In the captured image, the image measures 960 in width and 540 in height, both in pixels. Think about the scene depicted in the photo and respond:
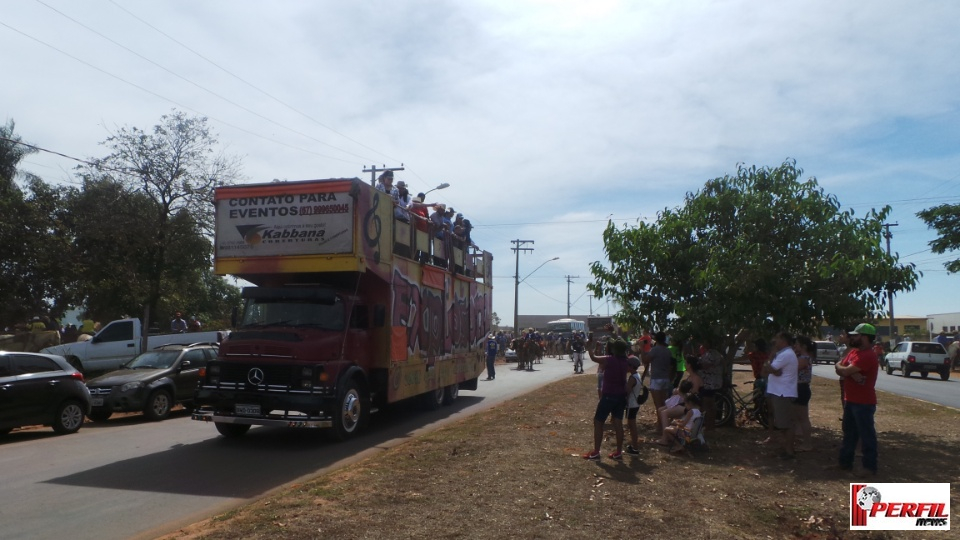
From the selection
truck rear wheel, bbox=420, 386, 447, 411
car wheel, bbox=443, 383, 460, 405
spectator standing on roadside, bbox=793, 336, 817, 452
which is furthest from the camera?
car wheel, bbox=443, 383, 460, 405

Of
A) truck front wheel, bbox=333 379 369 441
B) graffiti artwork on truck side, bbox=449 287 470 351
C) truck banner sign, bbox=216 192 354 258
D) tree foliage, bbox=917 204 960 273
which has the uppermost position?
tree foliage, bbox=917 204 960 273

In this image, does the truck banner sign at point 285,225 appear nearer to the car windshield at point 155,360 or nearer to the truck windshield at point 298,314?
→ the truck windshield at point 298,314

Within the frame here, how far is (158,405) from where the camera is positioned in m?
14.4

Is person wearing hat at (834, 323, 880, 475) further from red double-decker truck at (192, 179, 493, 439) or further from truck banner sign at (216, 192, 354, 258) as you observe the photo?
truck banner sign at (216, 192, 354, 258)

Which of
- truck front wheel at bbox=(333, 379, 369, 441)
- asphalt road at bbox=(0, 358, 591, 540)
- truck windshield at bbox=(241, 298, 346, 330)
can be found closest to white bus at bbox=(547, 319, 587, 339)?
asphalt road at bbox=(0, 358, 591, 540)

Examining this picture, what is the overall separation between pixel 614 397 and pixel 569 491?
6.59ft

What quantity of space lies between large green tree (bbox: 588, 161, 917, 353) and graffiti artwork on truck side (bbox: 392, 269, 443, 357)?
3315mm

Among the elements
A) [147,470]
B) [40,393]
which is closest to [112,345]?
[40,393]

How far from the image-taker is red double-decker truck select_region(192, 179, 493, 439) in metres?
10.6

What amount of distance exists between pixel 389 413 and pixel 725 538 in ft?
33.8

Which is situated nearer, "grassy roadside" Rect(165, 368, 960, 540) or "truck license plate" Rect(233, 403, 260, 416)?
"grassy roadside" Rect(165, 368, 960, 540)

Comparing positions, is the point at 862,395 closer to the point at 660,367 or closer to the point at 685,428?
the point at 685,428

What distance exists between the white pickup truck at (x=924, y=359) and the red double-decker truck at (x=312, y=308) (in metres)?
27.1

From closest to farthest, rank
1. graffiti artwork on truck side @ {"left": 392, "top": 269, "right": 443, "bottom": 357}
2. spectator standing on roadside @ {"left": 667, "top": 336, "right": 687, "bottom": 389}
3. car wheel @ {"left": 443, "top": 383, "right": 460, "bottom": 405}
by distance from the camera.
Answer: spectator standing on roadside @ {"left": 667, "top": 336, "right": 687, "bottom": 389}, graffiti artwork on truck side @ {"left": 392, "top": 269, "right": 443, "bottom": 357}, car wheel @ {"left": 443, "top": 383, "right": 460, "bottom": 405}
